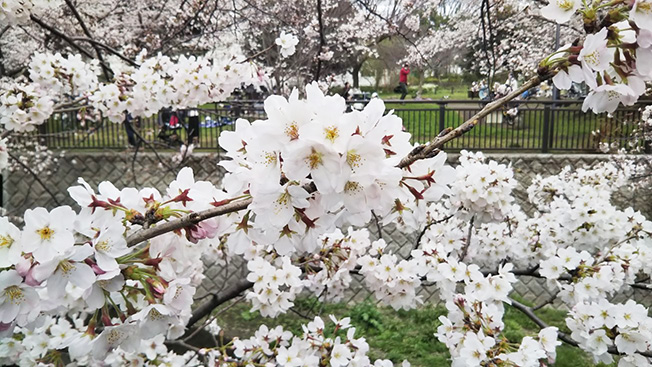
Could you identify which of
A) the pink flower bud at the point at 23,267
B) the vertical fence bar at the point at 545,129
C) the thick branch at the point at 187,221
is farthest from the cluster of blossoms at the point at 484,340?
the vertical fence bar at the point at 545,129

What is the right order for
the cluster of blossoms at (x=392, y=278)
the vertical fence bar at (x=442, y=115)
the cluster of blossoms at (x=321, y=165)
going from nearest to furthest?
the cluster of blossoms at (x=321, y=165), the cluster of blossoms at (x=392, y=278), the vertical fence bar at (x=442, y=115)

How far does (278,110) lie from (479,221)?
1402 millimetres

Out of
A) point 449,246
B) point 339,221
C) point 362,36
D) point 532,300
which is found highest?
point 362,36

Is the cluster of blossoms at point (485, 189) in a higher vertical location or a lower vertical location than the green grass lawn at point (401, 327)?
higher

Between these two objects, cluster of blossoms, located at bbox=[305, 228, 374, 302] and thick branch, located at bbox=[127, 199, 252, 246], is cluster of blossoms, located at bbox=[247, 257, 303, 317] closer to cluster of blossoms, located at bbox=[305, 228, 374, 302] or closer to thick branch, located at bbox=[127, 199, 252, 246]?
cluster of blossoms, located at bbox=[305, 228, 374, 302]

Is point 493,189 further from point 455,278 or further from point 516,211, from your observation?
point 516,211

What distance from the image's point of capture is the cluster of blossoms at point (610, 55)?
636 mm

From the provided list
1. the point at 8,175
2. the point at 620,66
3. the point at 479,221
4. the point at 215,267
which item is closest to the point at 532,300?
the point at 215,267

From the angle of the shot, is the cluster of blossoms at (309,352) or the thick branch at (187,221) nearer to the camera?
the thick branch at (187,221)

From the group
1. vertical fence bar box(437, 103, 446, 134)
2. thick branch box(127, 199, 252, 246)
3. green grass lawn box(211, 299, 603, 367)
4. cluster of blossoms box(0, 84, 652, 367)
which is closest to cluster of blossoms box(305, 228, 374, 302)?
cluster of blossoms box(0, 84, 652, 367)

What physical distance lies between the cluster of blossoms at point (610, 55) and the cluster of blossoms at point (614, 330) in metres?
1.11

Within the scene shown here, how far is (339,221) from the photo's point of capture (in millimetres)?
733

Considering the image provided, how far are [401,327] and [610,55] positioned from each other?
4.70 meters

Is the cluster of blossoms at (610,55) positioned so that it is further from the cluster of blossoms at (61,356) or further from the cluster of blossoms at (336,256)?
the cluster of blossoms at (61,356)
